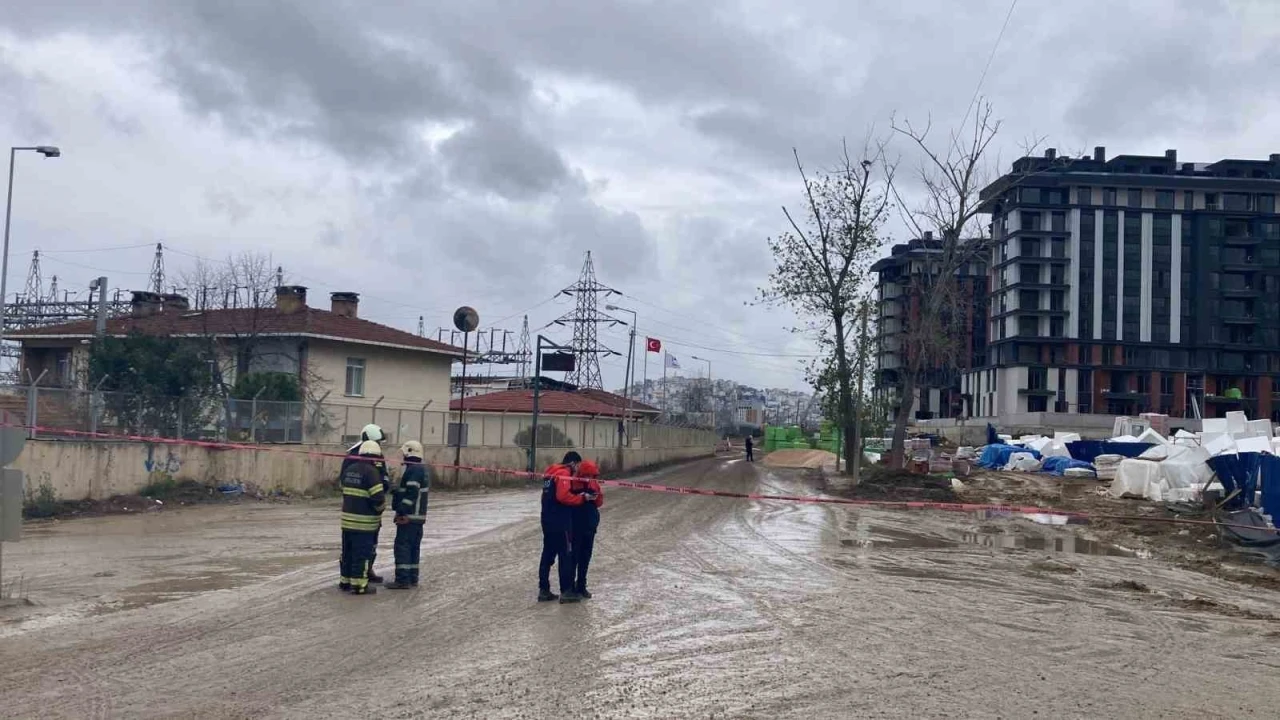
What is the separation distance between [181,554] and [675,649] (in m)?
9.46

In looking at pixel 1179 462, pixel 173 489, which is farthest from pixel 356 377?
pixel 1179 462

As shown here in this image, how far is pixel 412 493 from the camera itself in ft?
42.8

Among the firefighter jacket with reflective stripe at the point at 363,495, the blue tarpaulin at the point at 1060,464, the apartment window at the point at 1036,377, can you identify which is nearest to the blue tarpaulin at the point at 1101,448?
the blue tarpaulin at the point at 1060,464

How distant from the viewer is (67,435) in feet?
74.4

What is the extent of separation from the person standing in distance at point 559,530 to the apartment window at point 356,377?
2905 cm

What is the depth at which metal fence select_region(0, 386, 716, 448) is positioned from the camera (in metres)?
23.0

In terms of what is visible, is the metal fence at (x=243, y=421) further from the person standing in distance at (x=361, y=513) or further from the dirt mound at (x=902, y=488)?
the person standing in distance at (x=361, y=513)

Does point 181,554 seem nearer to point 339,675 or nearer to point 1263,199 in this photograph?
point 339,675

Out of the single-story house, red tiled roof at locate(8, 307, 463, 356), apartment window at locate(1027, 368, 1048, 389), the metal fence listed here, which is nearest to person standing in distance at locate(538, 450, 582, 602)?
the metal fence

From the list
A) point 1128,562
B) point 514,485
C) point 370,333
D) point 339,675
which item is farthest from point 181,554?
point 370,333

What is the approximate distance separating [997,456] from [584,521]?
4261 cm

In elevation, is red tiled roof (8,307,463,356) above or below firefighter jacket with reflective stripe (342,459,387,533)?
above

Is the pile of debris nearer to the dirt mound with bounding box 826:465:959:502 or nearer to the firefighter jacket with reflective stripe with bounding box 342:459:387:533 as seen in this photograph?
the dirt mound with bounding box 826:465:959:502

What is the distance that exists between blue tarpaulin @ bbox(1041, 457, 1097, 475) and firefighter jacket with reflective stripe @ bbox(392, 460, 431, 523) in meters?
35.4
